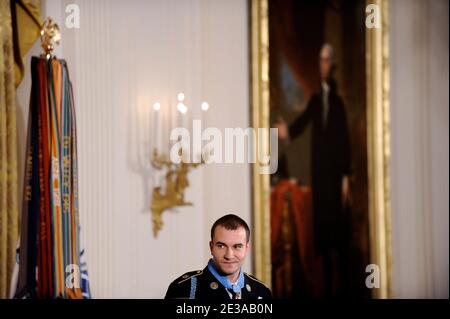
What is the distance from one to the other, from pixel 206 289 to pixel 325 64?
183 cm

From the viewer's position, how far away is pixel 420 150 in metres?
3.31

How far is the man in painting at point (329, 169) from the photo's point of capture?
3.26m

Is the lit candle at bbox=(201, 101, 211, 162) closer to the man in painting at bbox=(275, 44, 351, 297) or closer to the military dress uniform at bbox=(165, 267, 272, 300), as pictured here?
the man in painting at bbox=(275, 44, 351, 297)

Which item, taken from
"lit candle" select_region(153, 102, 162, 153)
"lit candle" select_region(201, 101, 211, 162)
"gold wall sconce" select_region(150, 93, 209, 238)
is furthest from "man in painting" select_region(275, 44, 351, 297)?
"lit candle" select_region(153, 102, 162, 153)

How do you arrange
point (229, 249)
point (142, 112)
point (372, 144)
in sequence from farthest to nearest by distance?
point (372, 144), point (142, 112), point (229, 249)

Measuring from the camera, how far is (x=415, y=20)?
10.8 ft

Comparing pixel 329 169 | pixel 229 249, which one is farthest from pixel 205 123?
pixel 229 249

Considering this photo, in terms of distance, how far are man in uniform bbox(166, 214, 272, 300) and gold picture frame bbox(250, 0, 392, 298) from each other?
4.54 feet

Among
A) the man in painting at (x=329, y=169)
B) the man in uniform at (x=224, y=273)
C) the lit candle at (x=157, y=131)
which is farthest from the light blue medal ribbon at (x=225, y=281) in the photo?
the man in painting at (x=329, y=169)

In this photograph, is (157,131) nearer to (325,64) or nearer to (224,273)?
(325,64)

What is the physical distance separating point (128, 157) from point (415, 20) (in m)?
1.64

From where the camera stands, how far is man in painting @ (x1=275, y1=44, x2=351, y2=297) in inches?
128
